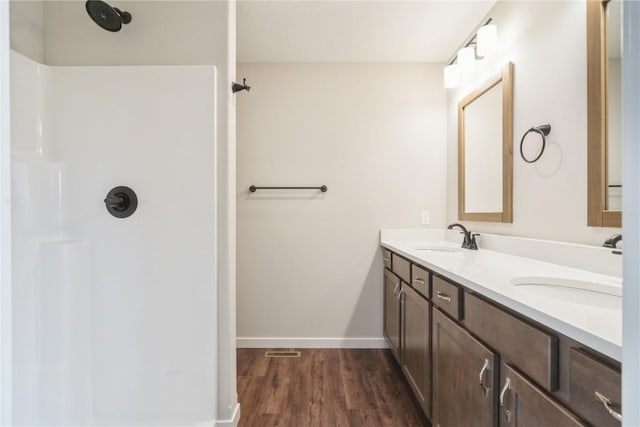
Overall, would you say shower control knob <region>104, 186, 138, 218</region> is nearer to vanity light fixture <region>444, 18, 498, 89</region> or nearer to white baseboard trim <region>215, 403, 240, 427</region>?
white baseboard trim <region>215, 403, 240, 427</region>

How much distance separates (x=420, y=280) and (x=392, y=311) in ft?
2.14

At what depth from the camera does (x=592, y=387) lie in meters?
0.52

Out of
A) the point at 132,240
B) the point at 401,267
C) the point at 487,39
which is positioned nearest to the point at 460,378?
the point at 401,267

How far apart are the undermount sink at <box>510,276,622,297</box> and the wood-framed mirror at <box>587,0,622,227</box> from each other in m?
0.29

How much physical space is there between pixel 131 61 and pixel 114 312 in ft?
3.57

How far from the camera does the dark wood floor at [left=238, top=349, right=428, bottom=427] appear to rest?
1436 mm

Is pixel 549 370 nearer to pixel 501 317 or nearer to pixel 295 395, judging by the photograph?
pixel 501 317

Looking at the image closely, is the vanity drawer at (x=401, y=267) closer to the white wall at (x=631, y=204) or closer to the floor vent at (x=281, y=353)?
the floor vent at (x=281, y=353)

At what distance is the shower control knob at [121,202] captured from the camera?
111 cm

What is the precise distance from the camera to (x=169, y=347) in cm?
114

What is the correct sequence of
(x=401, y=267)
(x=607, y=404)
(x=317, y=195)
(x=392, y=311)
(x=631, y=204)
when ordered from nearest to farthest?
(x=631, y=204) → (x=607, y=404) → (x=401, y=267) → (x=392, y=311) → (x=317, y=195)

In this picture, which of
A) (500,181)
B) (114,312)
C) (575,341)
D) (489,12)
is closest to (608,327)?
(575,341)

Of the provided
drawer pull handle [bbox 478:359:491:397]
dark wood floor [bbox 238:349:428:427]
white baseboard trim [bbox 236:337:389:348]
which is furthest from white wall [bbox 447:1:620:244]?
white baseboard trim [bbox 236:337:389:348]

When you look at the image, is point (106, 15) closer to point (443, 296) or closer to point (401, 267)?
point (443, 296)
